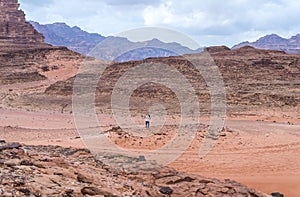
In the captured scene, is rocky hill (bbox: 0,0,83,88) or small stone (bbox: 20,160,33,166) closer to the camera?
small stone (bbox: 20,160,33,166)

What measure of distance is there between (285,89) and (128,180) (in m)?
33.9

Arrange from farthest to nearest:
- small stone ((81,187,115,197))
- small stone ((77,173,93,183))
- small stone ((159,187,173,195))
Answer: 1. small stone ((159,187,173,195))
2. small stone ((77,173,93,183))
3. small stone ((81,187,115,197))

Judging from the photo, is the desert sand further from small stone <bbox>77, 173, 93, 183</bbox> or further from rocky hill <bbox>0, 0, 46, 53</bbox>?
rocky hill <bbox>0, 0, 46, 53</bbox>

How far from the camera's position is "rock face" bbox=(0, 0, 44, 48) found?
8744 cm

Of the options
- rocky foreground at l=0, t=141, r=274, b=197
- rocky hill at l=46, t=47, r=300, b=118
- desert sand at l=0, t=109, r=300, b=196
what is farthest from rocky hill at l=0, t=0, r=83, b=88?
rocky foreground at l=0, t=141, r=274, b=197

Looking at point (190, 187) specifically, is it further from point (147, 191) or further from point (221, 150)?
point (221, 150)

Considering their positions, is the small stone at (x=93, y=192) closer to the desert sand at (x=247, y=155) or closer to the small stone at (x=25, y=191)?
the small stone at (x=25, y=191)

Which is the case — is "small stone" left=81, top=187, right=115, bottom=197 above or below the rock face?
below

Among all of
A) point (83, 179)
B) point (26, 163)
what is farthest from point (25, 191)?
point (26, 163)

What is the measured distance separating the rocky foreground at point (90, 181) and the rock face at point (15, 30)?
76.9 meters

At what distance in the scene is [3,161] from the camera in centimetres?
775

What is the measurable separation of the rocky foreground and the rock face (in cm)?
7694

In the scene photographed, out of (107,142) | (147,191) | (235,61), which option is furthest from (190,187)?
(235,61)

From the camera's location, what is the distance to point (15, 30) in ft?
303
